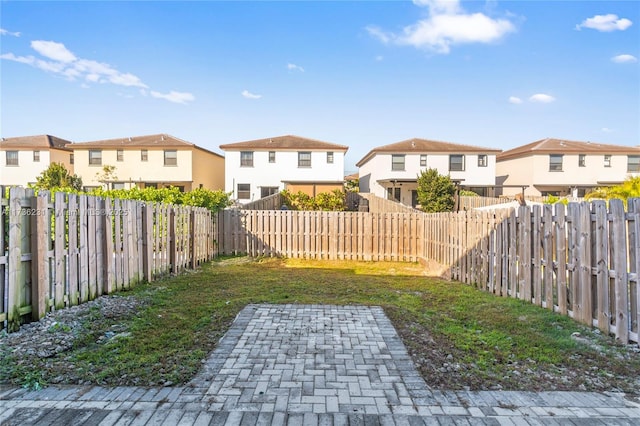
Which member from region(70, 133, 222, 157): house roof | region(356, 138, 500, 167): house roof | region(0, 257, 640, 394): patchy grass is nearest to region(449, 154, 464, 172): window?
region(356, 138, 500, 167): house roof

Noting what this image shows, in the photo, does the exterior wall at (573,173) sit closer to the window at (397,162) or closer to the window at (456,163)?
the window at (456,163)

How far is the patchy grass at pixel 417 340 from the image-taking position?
3.61 metres

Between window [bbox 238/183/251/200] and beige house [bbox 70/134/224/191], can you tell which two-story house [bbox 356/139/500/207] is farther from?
beige house [bbox 70/134/224/191]

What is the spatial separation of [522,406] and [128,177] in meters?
35.5

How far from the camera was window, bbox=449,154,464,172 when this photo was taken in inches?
1297

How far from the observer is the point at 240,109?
70.7 ft

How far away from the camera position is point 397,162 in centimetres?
3319

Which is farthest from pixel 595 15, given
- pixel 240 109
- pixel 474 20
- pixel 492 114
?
pixel 240 109

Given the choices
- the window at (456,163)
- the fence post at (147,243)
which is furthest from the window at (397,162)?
the fence post at (147,243)

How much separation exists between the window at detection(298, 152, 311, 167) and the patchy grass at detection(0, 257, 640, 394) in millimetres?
23826

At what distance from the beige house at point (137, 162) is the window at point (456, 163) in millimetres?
22820

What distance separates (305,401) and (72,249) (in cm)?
481

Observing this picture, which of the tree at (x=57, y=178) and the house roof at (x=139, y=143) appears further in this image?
the tree at (x=57, y=178)

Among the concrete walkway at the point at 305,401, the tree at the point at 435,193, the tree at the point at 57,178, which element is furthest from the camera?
the tree at the point at 57,178
